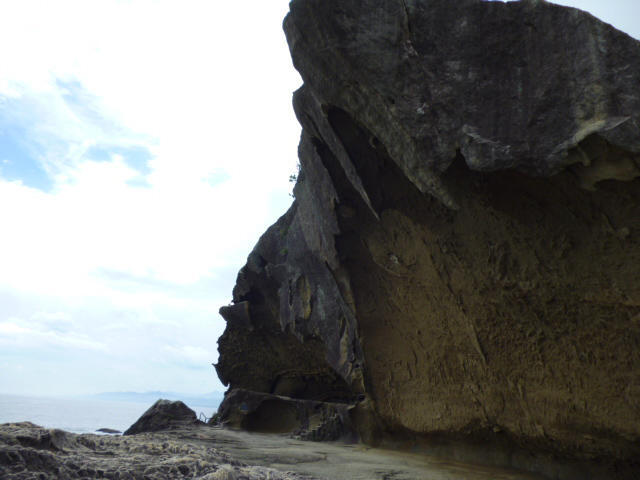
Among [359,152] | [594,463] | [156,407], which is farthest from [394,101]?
[156,407]

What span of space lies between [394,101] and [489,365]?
142 inches

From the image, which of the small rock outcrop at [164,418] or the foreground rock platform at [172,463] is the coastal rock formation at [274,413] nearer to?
the small rock outcrop at [164,418]

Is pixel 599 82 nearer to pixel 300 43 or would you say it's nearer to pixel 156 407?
pixel 300 43

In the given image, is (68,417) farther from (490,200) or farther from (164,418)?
(490,200)

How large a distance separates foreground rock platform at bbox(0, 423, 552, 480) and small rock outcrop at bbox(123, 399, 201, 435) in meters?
4.35

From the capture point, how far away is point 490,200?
5.45 m

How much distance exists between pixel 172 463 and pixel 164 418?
787 centimetres

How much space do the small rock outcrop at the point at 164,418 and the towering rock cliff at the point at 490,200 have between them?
18.2 ft

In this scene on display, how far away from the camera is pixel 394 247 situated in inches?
288

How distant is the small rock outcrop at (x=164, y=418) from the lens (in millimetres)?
10766

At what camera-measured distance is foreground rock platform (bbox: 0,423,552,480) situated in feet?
10.5

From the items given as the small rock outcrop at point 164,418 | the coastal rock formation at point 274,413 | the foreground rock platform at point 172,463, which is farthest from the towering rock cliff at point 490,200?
the small rock outcrop at point 164,418

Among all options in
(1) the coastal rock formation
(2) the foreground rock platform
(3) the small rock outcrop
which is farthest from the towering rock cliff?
(3) the small rock outcrop

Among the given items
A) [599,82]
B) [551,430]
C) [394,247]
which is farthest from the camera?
[394,247]
